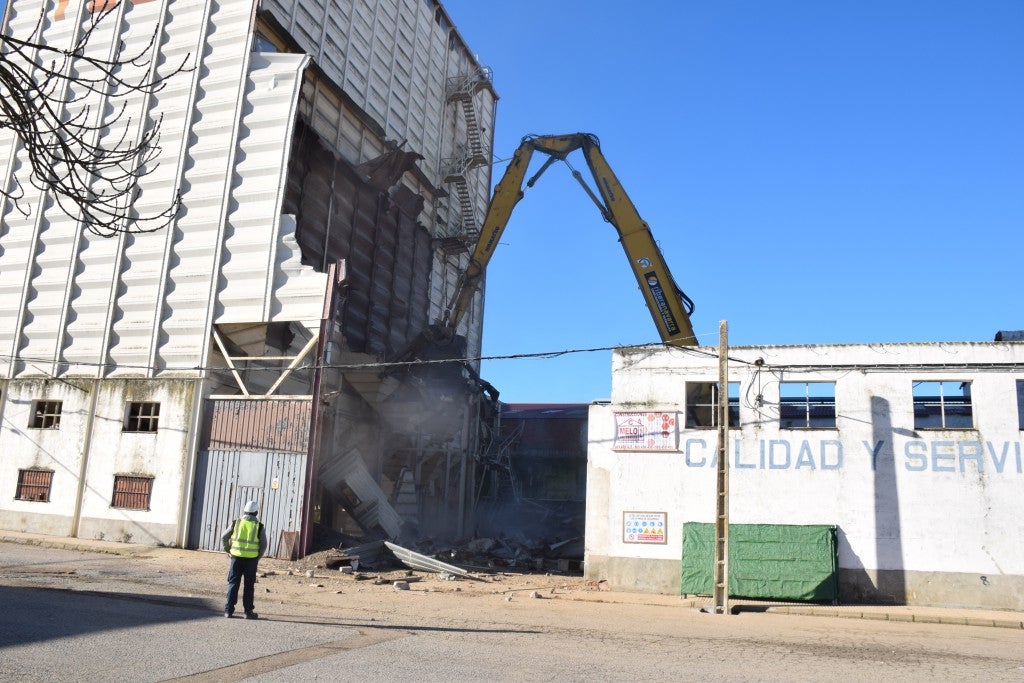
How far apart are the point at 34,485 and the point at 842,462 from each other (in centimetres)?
2065

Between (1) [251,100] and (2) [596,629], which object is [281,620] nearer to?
(2) [596,629]

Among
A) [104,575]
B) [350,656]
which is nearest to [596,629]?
[350,656]

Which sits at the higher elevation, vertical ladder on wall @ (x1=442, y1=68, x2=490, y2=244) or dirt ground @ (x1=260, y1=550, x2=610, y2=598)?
vertical ladder on wall @ (x1=442, y1=68, x2=490, y2=244)

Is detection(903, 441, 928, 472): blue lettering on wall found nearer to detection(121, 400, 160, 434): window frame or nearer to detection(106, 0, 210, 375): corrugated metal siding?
detection(106, 0, 210, 375): corrugated metal siding

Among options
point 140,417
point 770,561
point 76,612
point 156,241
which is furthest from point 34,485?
point 770,561

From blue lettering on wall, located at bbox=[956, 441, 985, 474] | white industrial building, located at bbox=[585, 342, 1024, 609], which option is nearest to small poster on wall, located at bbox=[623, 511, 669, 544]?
white industrial building, located at bbox=[585, 342, 1024, 609]

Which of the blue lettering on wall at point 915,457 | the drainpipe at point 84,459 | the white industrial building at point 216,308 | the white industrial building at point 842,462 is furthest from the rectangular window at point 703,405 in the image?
the drainpipe at point 84,459

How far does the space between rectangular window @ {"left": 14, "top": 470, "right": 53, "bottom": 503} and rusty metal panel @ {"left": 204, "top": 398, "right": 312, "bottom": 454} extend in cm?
503

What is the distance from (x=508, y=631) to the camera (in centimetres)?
1077

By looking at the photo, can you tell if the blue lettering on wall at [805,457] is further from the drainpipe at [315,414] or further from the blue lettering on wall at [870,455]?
the drainpipe at [315,414]

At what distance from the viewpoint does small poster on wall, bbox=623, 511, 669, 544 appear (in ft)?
55.9

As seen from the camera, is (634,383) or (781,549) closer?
(781,549)

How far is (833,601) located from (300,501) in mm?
11873

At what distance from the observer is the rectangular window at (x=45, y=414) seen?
2212cm
